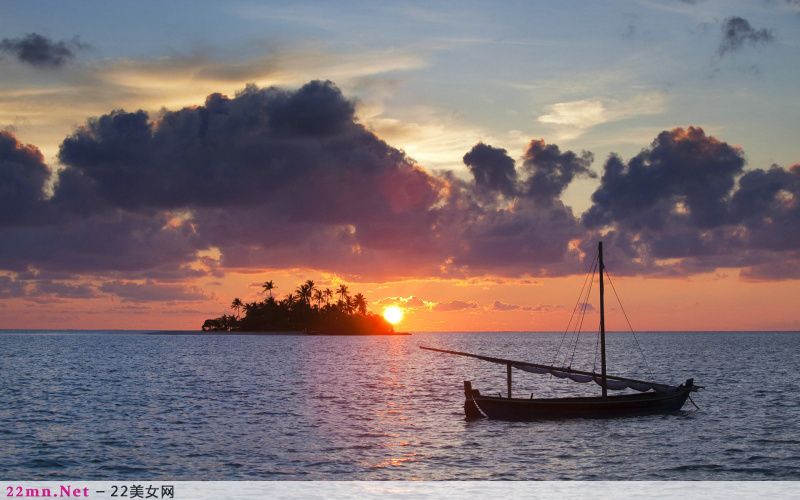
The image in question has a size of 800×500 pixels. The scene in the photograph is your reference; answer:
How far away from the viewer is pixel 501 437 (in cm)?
4347

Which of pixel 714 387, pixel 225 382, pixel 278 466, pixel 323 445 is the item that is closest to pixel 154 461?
pixel 278 466

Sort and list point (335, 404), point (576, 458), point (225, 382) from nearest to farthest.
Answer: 1. point (576, 458)
2. point (335, 404)
3. point (225, 382)

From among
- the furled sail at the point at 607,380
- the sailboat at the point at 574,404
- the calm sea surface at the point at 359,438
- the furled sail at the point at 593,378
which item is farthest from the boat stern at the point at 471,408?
the furled sail at the point at 607,380

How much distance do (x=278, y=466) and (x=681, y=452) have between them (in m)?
21.9

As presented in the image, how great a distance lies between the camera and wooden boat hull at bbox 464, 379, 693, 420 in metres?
51.3

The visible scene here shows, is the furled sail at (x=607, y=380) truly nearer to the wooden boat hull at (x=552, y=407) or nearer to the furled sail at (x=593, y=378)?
the furled sail at (x=593, y=378)

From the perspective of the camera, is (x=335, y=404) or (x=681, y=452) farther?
(x=335, y=404)

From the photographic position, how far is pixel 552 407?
52000 millimetres

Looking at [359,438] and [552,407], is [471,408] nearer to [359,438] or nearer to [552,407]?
[552,407]

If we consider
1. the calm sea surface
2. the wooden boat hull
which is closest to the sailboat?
the wooden boat hull

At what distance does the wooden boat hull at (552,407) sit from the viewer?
51281 mm

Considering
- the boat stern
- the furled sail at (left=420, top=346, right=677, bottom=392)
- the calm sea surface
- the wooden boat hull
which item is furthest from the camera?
the furled sail at (left=420, top=346, right=677, bottom=392)

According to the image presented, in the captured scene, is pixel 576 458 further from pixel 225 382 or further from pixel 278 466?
pixel 225 382

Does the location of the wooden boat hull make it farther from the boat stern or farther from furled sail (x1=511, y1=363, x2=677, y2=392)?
furled sail (x1=511, y1=363, x2=677, y2=392)
